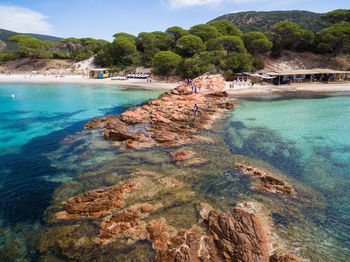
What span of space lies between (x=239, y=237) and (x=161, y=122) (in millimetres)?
14090

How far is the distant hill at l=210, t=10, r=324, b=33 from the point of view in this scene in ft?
321

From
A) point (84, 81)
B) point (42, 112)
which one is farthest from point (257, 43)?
point (42, 112)

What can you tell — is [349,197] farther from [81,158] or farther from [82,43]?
[82,43]

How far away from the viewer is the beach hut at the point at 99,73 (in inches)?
2306

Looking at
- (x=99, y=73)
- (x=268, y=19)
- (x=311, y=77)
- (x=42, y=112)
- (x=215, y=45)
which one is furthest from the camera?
(x=268, y=19)

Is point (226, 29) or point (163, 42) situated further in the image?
point (226, 29)

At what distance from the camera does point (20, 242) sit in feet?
23.7

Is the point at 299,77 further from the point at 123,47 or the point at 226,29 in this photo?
the point at 123,47

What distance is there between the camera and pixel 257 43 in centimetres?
Answer: 5553

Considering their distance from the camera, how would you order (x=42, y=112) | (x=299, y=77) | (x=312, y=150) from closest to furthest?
(x=312, y=150) < (x=42, y=112) < (x=299, y=77)

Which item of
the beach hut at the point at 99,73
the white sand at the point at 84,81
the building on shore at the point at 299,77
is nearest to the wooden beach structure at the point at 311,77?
the building on shore at the point at 299,77

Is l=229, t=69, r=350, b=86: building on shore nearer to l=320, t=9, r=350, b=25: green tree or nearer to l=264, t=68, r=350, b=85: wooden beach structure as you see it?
l=264, t=68, r=350, b=85: wooden beach structure

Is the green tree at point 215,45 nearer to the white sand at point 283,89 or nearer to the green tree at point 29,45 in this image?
the white sand at point 283,89

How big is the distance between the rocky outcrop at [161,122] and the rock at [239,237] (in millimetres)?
8873
